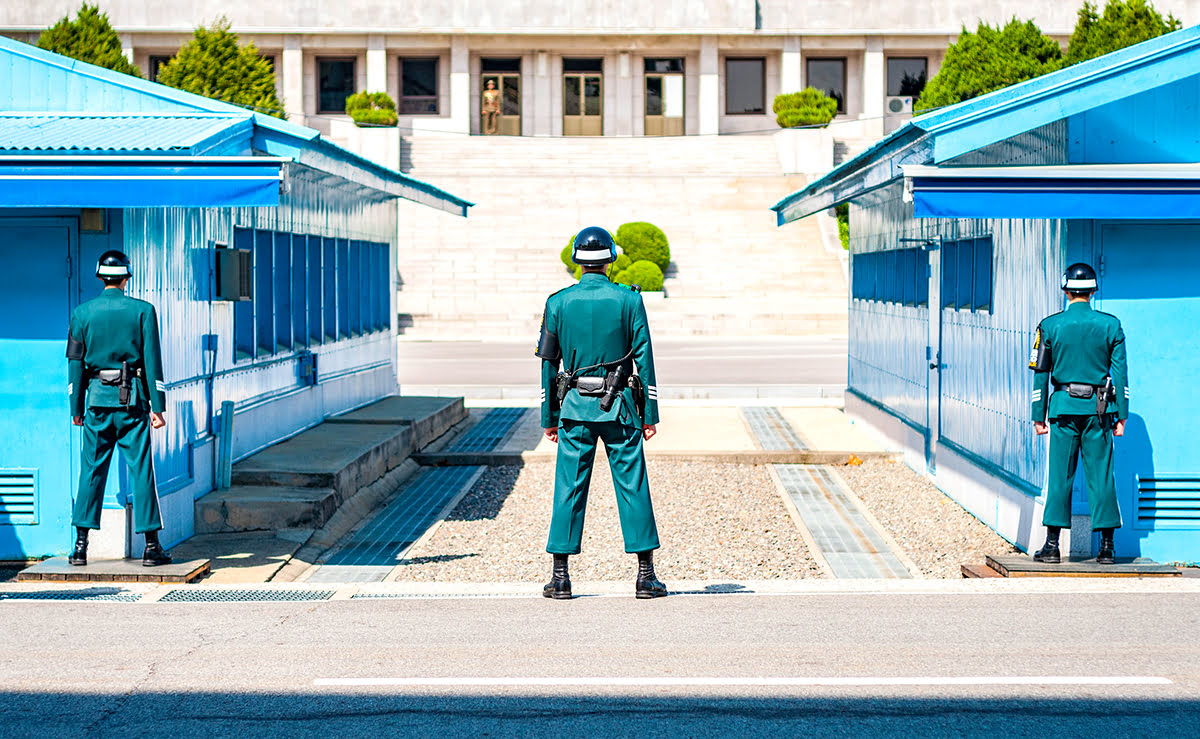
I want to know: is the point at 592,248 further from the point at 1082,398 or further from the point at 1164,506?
the point at 1164,506

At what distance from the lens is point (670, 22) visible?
5134 cm

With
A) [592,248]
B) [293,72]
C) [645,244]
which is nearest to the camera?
[592,248]

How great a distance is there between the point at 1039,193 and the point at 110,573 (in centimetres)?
588

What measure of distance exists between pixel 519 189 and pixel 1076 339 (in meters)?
34.7

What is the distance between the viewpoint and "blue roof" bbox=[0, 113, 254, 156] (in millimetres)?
8680

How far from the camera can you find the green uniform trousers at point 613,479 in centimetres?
788

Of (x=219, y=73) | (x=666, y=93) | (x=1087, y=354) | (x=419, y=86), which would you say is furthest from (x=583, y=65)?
(x=1087, y=354)

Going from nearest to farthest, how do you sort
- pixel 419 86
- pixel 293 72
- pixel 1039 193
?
pixel 1039 193
pixel 293 72
pixel 419 86

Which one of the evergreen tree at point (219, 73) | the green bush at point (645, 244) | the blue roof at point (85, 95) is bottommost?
the green bush at point (645, 244)

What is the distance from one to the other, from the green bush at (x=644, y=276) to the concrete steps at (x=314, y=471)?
19.0 metres


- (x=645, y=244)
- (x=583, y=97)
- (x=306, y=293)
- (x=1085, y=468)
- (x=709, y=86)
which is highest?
(x=709, y=86)

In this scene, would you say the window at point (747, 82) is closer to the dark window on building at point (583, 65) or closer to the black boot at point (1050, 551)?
the dark window on building at point (583, 65)

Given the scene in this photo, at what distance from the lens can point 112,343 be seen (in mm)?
8727

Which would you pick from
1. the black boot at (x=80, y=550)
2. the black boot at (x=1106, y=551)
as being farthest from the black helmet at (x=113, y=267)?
the black boot at (x=1106, y=551)
